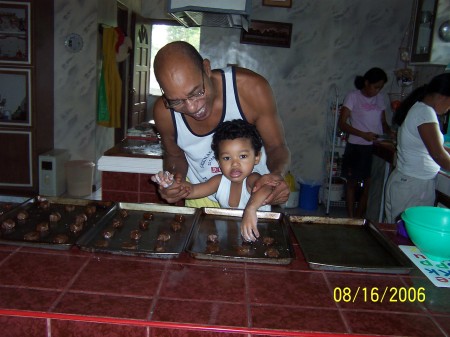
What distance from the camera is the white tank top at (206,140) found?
190cm

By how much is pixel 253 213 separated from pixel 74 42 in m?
4.42

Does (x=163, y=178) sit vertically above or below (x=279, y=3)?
below

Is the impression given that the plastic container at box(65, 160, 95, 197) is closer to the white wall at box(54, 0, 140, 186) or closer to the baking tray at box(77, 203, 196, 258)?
the white wall at box(54, 0, 140, 186)

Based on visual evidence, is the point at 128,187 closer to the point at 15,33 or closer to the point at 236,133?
the point at 236,133

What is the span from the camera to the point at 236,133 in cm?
184

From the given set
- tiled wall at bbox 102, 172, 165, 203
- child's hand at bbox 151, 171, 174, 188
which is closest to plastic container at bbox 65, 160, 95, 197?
tiled wall at bbox 102, 172, 165, 203

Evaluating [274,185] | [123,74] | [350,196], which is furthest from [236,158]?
[123,74]

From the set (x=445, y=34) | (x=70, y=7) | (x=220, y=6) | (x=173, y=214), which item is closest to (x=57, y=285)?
(x=173, y=214)

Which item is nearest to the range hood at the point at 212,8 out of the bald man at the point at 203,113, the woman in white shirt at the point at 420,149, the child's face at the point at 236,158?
the bald man at the point at 203,113

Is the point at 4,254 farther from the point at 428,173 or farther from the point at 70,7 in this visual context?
the point at 70,7

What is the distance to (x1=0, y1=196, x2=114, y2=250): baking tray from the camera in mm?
1359

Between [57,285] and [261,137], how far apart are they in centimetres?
117

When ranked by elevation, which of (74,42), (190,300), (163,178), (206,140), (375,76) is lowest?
(190,300)

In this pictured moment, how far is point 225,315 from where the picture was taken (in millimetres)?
1059
